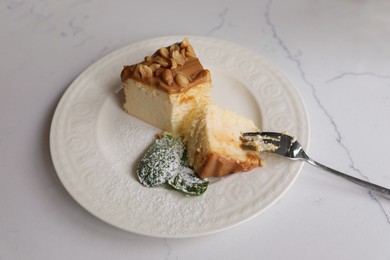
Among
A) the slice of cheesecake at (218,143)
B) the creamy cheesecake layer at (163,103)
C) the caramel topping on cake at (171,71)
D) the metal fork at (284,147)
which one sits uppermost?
the caramel topping on cake at (171,71)

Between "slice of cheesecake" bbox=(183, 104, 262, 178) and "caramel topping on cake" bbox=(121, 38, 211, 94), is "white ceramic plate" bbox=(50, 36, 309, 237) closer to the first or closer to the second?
"slice of cheesecake" bbox=(183, 104, 262, 178)

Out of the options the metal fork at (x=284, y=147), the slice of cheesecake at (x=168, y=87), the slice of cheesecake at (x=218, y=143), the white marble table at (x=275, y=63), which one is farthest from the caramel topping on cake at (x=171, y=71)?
the white marble table at (x=275, y=63)

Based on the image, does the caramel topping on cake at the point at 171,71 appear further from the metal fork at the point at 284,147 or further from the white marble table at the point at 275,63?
the white marble table at the point at 275,63

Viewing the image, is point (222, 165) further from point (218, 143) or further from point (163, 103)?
point (163, 103)

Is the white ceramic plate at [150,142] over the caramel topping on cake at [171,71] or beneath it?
beneath

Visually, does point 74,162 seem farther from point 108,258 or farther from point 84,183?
point 108,258

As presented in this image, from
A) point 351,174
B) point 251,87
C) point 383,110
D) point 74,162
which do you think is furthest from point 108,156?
point 383,110

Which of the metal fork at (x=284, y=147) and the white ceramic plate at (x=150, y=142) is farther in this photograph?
the metal fork at (x=284, y=147)
